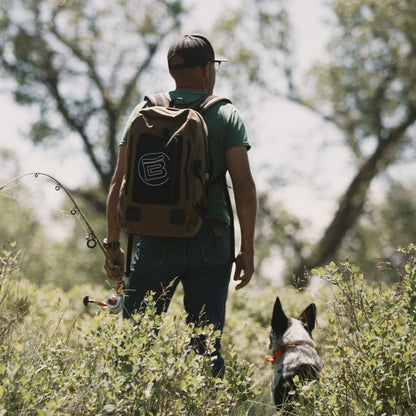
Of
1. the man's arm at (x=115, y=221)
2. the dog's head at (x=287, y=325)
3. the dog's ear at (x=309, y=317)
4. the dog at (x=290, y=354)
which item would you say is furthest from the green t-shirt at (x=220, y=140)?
the dog's ear at (x=309, y=317)

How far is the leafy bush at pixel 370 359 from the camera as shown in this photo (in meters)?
3.07

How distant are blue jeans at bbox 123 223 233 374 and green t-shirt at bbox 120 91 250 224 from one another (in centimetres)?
12

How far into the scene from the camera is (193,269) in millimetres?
3416

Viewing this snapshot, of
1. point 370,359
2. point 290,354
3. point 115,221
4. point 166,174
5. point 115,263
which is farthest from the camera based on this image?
point 290,354

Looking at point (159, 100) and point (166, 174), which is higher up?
point (159, 100)

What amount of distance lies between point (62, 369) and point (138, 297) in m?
0.60

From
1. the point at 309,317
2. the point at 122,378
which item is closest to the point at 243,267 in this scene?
the point at 122,378

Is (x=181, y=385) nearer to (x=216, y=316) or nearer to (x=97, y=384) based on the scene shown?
(x=97, y=384)

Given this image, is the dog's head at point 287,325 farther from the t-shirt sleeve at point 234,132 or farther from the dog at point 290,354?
the t-shirt sleeve at point 234,132

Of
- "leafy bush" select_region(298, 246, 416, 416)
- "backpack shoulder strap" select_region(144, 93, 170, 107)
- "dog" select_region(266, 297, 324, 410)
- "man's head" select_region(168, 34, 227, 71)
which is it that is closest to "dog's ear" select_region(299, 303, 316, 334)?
"dog" select_region(266, 297, 324, 410)

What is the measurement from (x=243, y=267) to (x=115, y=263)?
0.87m

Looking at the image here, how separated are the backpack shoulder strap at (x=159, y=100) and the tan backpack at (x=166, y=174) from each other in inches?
6.9

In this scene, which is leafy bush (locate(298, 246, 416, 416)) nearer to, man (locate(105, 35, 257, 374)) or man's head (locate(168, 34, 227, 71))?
man (locate(105, 35, 257, 374))

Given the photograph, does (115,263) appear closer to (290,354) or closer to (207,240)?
(207,240)
